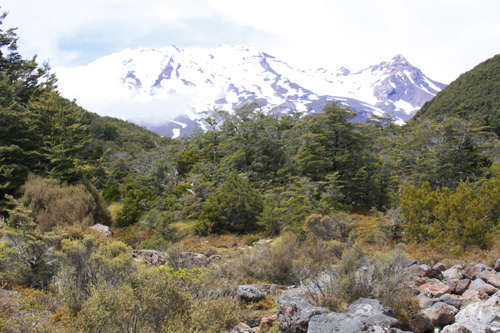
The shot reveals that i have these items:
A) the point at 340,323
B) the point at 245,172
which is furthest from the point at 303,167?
the point at 340,323

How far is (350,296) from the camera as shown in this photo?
493 centimetres

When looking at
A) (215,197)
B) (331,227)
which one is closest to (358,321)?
(331,227)

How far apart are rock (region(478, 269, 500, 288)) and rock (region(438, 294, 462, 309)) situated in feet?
3.20

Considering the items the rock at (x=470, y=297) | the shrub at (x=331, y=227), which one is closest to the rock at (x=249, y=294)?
the rock at (x=470, y=297)

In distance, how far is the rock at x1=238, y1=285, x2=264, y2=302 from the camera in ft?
18.6

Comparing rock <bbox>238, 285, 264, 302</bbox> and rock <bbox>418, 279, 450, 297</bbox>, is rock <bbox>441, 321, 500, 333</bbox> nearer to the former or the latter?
rock <bbox>418, 279, 450, 297</bbox>

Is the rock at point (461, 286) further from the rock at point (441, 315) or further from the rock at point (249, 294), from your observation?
the rock at point (249, 294)

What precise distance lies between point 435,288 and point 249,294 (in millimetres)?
3625

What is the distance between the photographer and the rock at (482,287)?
5.39m

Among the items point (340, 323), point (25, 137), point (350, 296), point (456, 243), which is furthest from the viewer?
point (25, 137)

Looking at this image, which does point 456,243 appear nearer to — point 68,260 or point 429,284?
point 429,284

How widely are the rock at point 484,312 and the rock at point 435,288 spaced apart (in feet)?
3.07

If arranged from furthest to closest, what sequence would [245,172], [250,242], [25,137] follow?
1. [245,172]
2. [25,137]
3. [250,242]

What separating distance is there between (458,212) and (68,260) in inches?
388
